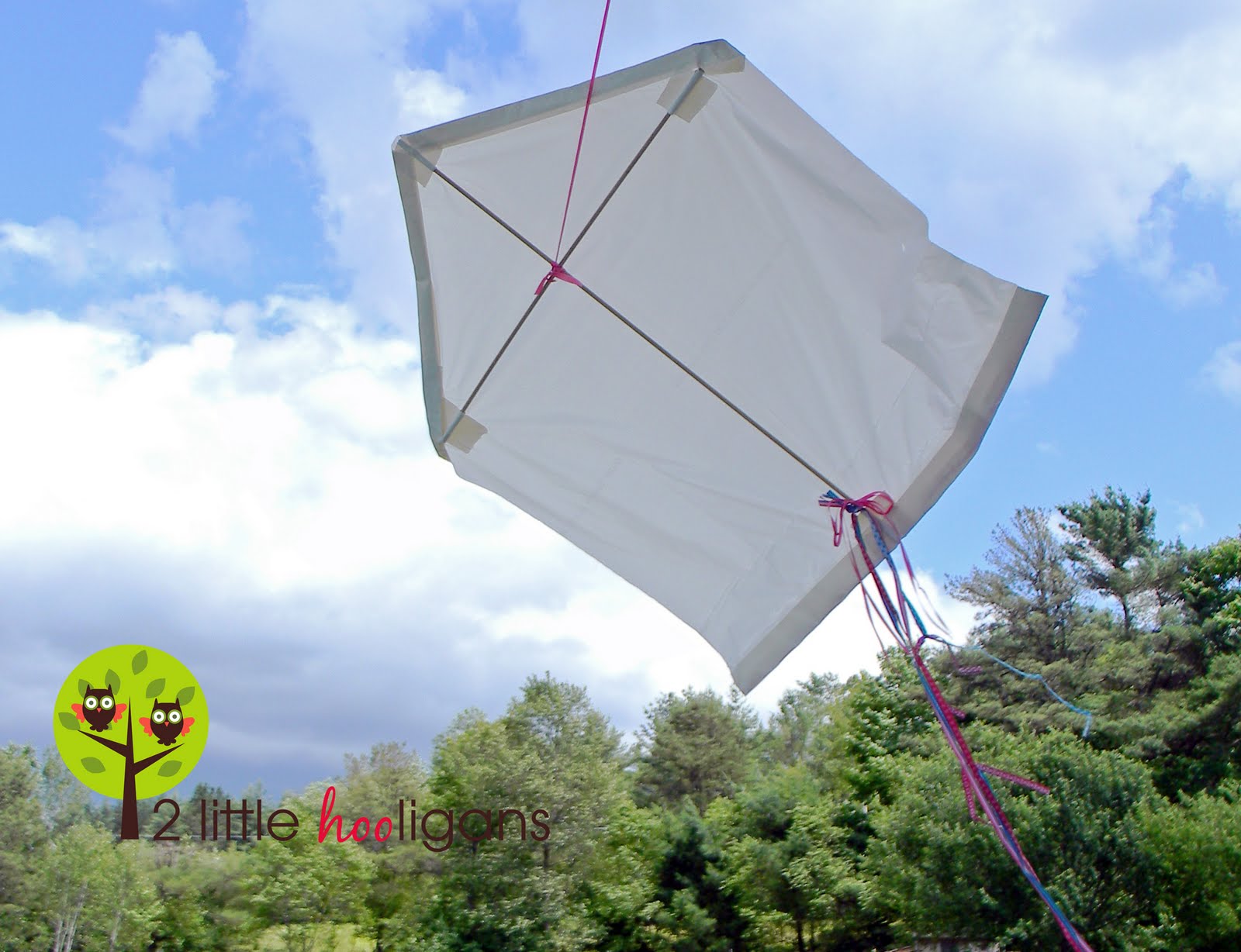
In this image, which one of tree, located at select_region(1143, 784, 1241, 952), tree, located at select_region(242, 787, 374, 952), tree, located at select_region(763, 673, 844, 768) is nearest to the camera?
tree, located at select_region(1143, 784, 1241, 952)

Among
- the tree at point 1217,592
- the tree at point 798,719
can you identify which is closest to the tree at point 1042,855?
the tree at point 1217,592

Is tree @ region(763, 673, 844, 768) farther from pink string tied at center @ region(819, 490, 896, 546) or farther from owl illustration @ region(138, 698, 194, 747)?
pink string tied at center @ region(819, 490, 896, 546)

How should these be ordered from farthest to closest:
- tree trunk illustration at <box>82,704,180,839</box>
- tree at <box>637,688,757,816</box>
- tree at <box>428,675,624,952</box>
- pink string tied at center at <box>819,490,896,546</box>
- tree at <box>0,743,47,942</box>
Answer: tree at <box>637,688,757,816</box>, tree at <box>0,743,47,942</box>, tree at <box>428,675,624,952</box>, tree trunk illustration at <box>82,704,180,839</box>, pink string tied at center at <box>819,490,896,546</box>

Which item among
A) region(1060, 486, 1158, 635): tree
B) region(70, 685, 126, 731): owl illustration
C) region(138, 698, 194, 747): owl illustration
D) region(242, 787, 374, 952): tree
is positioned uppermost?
region(1060, 486, 1158, 635): tree

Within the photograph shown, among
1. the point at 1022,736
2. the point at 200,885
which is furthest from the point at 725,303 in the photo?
the point at 200,885

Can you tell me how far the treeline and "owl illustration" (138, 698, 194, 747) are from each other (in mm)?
10132

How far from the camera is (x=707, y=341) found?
2777 mm

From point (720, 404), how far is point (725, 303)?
0.28 m

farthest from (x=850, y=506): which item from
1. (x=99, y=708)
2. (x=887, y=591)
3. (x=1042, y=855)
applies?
(x=99, y=708)

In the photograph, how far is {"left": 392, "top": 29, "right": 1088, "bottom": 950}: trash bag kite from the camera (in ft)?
8.20

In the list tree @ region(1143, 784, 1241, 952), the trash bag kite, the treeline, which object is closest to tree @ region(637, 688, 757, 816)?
the treeline

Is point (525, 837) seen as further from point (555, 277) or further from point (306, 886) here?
point (555, 277)

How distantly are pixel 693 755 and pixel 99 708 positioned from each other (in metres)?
25.4

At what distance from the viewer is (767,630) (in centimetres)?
286
